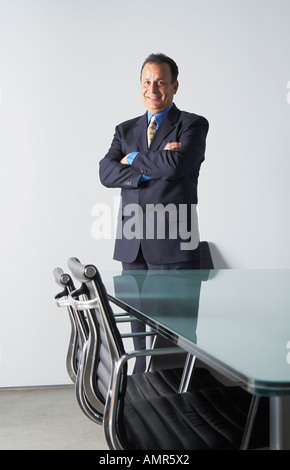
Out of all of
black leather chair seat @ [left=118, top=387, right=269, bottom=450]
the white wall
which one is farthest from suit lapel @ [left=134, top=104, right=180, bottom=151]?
black leather chair seat @ [left=118, top=387, right=269, bottom=450]

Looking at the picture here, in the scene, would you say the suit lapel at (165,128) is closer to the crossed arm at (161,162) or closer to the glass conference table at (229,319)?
the crossed arm at (161,162)

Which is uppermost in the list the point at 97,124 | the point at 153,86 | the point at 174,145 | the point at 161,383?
the point at 153,86

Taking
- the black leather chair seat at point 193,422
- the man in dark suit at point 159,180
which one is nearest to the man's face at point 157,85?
the man in dark suit at point 159,180

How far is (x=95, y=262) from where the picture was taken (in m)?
4.54

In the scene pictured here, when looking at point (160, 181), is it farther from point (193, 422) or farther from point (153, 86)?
point (193, 422)

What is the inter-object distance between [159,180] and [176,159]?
167 millimetres

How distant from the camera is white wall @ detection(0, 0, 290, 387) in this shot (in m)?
4.42

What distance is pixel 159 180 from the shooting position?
3.29 meters

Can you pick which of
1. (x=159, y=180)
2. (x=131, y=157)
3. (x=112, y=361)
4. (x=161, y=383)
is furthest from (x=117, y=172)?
(x=112, y=361)

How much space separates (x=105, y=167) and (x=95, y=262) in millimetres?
1250

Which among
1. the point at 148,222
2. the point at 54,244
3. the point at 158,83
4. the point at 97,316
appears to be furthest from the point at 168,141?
the point at 97,316

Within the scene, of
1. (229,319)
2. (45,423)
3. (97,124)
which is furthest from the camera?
(97,124)

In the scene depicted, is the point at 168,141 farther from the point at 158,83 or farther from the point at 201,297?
the point at 201,297

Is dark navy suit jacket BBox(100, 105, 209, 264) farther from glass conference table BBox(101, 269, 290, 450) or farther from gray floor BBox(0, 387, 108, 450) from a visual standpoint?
gray floor BBox(0, 387, 108, 450)
